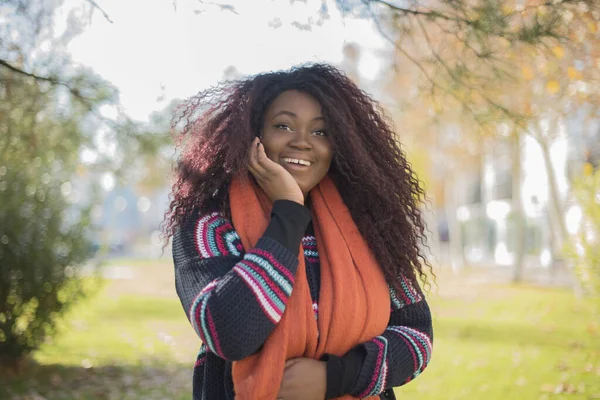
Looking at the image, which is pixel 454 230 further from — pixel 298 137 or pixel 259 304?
pixel 259 304

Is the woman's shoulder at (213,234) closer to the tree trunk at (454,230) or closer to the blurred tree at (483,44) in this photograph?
the blurred tree at (483,44)

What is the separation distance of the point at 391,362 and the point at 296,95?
89 cm

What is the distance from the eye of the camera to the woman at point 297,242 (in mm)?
1661

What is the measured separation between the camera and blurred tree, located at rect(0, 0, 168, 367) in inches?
174

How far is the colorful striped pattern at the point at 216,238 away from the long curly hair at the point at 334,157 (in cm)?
6

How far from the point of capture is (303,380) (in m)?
1.70

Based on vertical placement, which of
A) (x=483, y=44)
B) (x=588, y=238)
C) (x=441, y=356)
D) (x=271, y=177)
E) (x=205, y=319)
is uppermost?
(x=483, y=44)

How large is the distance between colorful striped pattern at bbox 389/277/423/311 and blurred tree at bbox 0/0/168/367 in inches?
115

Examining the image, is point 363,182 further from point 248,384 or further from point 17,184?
point 17,184

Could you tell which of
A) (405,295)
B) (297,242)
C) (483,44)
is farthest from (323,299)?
(483,44)

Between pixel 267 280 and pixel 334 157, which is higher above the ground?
pixel 334 157

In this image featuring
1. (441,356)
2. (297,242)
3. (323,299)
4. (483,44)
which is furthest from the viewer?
(441,356)

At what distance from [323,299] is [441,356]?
21.2 feet

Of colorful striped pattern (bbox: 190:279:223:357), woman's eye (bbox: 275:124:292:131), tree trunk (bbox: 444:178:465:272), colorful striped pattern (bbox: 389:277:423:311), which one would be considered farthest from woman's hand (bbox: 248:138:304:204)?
tree trunk (bbox: 444:178:465:272)
